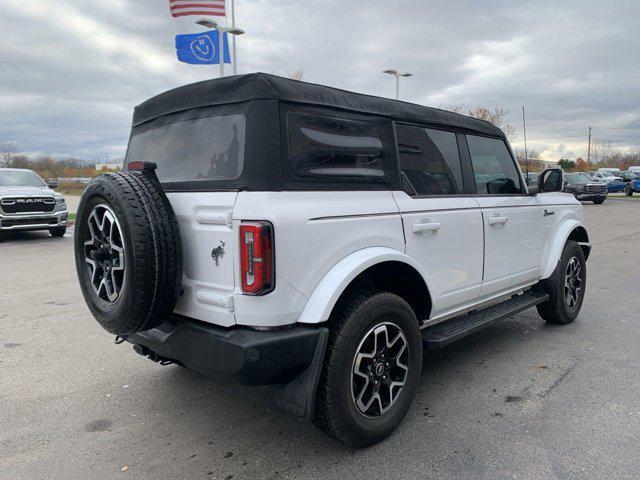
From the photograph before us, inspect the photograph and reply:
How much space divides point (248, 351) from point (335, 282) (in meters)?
0.57

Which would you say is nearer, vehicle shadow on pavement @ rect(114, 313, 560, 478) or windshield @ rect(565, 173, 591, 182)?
vehicle shadow on pavement @ rect(114, 313, 560, 478)

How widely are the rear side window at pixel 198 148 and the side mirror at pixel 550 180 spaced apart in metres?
3.20

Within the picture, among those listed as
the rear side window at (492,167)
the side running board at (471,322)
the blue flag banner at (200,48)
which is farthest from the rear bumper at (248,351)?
the blue flag banner at (200,48)

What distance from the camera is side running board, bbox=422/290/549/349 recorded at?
3371mm

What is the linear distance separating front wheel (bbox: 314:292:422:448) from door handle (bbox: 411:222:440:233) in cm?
50

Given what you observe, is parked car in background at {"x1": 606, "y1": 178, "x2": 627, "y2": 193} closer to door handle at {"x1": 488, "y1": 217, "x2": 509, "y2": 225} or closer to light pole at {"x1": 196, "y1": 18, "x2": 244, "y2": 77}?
light pole at {"x1": 196, "y1": 18, "x2": 244, "y2": 77}

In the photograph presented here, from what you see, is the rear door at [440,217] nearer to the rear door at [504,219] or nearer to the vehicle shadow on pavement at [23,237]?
the rear door at [504,219]

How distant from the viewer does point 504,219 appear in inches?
155

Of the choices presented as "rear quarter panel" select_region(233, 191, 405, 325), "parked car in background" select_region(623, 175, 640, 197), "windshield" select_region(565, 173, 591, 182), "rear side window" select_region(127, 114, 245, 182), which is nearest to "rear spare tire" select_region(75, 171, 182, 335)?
"rear side window" select_region(127, 114, 245, 182)

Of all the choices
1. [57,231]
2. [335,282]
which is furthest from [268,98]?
[57,231]

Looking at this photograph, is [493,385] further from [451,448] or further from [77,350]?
[77,350]

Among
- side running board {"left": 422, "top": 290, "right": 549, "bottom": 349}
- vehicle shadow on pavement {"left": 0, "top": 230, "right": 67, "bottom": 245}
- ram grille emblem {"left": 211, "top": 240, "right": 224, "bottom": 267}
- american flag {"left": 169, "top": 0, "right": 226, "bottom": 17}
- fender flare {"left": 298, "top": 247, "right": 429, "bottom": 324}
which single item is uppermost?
american flag {"left": 169, "top": 0, "right": 226, "bottom": 17}

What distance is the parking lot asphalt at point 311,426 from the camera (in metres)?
2.66

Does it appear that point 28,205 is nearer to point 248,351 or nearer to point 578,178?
point 248,351
